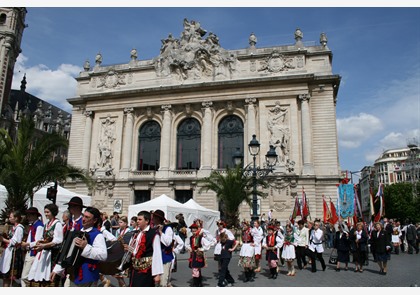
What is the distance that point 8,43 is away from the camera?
51.0 meters

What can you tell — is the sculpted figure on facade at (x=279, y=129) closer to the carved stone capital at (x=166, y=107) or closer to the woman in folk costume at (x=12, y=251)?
the carved stone capital at (x=166, y=107)

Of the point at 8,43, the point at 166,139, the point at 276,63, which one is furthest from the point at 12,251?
the point at 8,43

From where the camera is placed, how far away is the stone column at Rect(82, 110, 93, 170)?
32344 millimetres

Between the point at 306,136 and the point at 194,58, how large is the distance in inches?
487

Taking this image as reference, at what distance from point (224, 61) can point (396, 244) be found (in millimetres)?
19906

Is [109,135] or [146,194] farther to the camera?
[109,135]

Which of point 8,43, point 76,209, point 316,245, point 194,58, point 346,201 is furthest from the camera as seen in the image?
point 8,43

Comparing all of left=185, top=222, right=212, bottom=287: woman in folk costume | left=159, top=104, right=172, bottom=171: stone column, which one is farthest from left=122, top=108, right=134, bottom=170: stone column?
left=185, top=222, right=212, bottom=287: woman in folk costume

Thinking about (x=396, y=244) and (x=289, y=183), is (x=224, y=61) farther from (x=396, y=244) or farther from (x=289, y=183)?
(x=396, y=244)

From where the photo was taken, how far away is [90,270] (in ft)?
14.7

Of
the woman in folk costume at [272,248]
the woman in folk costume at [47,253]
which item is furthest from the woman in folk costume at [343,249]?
the woman in folk costume at [47,253]

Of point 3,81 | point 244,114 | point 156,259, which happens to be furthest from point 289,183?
point 3,81

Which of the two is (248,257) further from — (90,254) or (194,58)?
(194,58)

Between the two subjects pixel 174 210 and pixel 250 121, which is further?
pixel 250 121
